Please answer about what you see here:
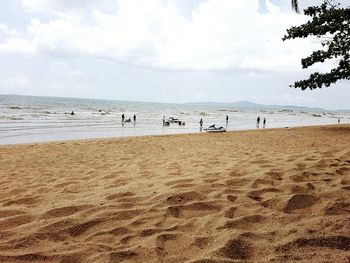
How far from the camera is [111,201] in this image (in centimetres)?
489

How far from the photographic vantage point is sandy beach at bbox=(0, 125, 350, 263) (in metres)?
3.33

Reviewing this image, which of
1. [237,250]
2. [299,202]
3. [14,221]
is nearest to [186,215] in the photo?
[237,250]

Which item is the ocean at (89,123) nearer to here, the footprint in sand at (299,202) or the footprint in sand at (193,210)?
the footprint in sand at (193,210)

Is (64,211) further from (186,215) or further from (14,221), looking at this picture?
(186,215)

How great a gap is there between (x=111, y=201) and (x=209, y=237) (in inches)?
72.2

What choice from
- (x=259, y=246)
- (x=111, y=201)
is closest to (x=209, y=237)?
(x=259, y=246)

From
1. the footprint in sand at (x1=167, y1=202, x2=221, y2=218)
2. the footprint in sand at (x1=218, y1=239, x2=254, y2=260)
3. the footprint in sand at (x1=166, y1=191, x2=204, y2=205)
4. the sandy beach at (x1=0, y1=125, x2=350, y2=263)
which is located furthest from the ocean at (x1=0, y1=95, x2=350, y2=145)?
the footprint in sand at (x1=218, y1=239, x2=254, y2=260)

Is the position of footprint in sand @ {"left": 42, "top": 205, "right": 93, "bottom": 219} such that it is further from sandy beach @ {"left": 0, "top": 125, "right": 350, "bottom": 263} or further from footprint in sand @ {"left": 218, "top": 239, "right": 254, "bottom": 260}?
footprint in sand @ {"left": 218, "top": 239, "right": 254, "bottom": 260}

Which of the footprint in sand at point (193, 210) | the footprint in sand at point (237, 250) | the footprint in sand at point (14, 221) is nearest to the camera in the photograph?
the footprint in sand at point (237, 250)

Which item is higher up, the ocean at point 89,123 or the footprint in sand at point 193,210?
the footprint in sand at point 193,210

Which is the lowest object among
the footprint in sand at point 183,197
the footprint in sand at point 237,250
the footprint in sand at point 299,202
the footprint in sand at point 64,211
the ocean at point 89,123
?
the ocean at point 89,123

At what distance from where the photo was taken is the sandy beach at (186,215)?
333 cm

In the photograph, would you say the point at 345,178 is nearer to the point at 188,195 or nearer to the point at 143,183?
the point at 188,195

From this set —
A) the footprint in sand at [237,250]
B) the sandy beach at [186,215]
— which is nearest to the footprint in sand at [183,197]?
the sandy beach at [186,215]
